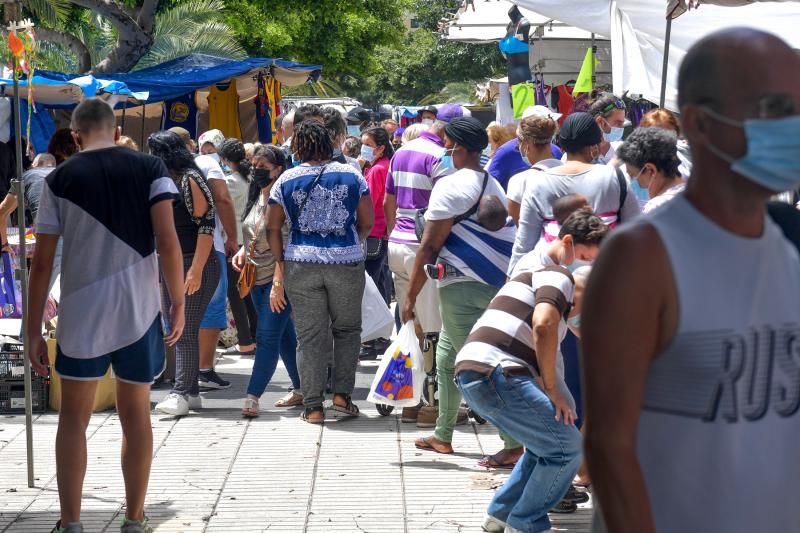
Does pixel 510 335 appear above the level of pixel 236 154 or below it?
above

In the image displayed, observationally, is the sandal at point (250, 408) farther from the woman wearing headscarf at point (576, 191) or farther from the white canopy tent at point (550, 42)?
the white canopy tent at point (550, 42)

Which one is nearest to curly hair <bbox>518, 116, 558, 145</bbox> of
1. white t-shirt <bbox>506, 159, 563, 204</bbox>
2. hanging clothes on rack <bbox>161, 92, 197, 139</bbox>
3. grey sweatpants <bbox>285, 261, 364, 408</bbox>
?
white t-shirt <bbox>506, 159, 563, 204</bbox>

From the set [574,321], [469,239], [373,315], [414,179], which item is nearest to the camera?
[574,321]

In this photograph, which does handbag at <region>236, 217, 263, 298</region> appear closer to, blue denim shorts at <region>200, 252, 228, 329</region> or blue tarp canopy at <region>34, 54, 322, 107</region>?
blue denim shorts at <region>200, 252, 228, 329</region>

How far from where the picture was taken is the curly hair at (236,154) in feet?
33.9

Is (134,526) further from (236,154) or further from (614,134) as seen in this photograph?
(614,134)

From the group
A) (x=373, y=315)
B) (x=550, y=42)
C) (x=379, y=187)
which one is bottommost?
(x=373, y=315)

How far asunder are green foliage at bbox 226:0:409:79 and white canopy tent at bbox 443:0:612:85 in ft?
61.9

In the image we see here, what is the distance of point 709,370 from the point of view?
2146mm

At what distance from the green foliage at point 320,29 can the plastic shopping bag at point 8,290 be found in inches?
967

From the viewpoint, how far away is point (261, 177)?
8656 millimetres

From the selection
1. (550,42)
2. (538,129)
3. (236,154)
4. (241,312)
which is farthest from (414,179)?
(550,42)

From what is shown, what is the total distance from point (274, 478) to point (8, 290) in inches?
211

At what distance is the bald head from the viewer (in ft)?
6.87
